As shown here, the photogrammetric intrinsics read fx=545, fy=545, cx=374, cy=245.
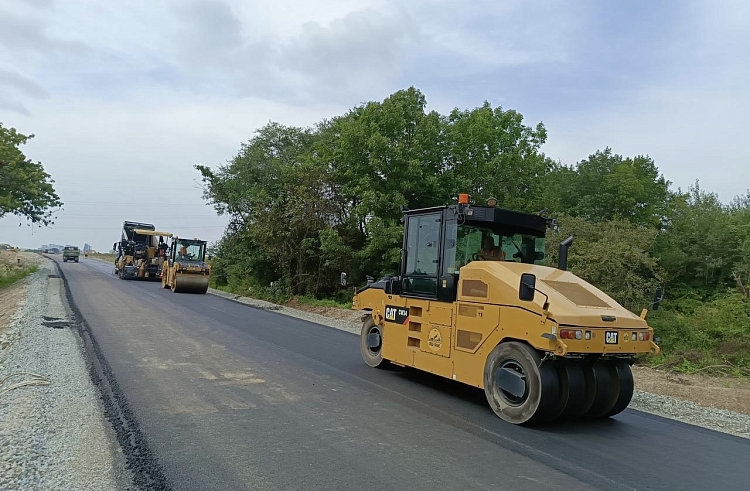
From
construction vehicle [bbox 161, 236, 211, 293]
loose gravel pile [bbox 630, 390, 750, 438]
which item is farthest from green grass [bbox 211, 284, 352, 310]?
loose gravel pile [bbox 630, 390, 750, 438]

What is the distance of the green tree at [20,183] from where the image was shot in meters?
27.6

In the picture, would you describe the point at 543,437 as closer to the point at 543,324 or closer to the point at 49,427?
the point at 543,324

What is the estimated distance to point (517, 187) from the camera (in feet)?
76.2

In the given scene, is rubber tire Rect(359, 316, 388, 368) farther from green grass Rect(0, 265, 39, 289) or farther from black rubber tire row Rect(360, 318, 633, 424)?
green grass Rect(0, 265, 39, 289)

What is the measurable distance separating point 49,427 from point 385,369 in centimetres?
509

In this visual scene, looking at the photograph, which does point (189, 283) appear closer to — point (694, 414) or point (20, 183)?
point (20, 183)

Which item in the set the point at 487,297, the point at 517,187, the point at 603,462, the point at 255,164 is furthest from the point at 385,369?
the point at 255,164

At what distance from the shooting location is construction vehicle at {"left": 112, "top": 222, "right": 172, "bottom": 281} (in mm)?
34094

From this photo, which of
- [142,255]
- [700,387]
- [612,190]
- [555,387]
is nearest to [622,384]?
[555,387]

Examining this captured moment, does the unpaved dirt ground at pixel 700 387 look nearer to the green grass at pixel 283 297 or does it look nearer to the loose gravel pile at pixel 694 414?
the loose gravel pile at pixel 694 414

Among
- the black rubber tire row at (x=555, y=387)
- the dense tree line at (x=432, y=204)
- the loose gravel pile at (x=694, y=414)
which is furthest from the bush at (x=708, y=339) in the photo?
the black rubber tire row at (x=555, y=387)

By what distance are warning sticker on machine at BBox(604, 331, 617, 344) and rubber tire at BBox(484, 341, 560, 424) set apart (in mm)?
650

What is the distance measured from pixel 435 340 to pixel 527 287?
76.1 inches

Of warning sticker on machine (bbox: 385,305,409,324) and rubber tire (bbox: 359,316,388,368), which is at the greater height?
warning sticker on machine (bbox: 385,305,409,324)
